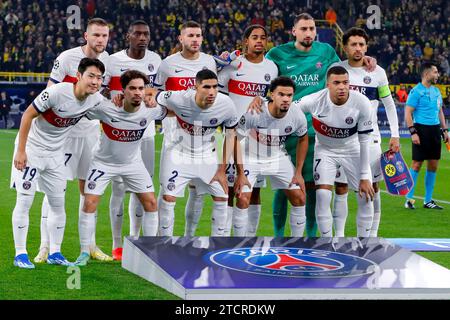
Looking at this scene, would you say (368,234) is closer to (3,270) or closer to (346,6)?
(3,270)

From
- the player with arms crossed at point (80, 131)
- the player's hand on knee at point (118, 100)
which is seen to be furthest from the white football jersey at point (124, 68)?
the player's hand on knee at point (118, 100)

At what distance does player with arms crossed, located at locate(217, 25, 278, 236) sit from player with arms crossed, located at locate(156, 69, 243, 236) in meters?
0.39

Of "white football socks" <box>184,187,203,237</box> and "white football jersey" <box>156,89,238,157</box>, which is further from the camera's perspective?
"white football socks" <box>184,187,203,237</box>

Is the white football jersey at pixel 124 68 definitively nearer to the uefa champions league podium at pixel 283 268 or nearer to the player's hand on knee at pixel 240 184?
the player's hand on knee at pixel 240 184

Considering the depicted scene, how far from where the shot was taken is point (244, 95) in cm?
869

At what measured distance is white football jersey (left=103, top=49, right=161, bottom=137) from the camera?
27.6ft

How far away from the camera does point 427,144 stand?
12258mm

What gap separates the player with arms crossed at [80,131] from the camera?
8172 millimetres

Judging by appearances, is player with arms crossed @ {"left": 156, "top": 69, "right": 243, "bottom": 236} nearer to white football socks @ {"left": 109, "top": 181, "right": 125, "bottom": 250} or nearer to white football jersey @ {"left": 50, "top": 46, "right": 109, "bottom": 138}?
white football socks @ {"left": 109, "top": 181, "right": 125, "bottom": 250}

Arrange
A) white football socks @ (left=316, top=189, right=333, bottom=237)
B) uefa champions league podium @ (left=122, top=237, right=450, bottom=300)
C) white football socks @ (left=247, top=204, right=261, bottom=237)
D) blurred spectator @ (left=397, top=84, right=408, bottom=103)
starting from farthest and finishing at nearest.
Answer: blurred spectator @ (left=397, top=84, right=408, bottom=103), white football socks @ (left=247, top=204, right=261, bottom=237), white football socks @ (left=316, top=189, right=333, bottom=237), uefa champions league podium @ (left=122, top=237, right=450, bottom=300)

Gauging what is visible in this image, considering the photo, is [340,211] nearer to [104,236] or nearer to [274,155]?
[274,155]

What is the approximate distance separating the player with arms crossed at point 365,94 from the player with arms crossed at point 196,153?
Answer: 1.12 meters

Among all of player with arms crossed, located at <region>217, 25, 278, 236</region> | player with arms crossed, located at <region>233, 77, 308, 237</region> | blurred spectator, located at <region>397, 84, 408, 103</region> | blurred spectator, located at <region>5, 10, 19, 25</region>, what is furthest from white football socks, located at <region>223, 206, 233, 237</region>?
blurred spectator, located at <region>5, 10, 19, 25</region>

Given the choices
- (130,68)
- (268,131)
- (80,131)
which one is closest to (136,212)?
(80,131)
